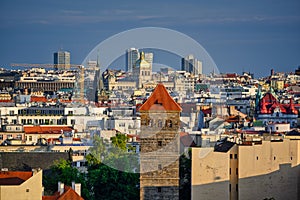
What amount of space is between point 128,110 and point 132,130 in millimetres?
18408

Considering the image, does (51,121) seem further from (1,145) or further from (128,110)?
(1,145)

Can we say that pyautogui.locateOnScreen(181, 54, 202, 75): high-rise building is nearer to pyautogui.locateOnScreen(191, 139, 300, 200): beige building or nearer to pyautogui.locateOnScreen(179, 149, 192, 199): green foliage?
pyautogui.locateOnScreen(179, 149, 192, 199): green foliage

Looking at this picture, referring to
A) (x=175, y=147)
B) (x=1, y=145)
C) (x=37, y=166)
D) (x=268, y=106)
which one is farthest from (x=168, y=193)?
(x=268, y=106)

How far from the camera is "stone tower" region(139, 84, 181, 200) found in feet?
142

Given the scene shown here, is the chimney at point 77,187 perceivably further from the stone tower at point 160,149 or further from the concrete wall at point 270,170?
the concrete wall at point 270,170

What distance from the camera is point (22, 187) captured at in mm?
36031

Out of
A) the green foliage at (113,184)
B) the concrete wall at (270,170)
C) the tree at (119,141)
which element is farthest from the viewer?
the tree at (119,141)

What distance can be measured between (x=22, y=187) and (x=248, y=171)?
1118 centimetres

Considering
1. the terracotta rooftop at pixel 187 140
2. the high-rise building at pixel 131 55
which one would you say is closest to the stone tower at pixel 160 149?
the terracotta rooftop at pixel 187 140

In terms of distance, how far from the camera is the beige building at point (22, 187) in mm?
35469

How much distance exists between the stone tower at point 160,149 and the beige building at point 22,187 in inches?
217

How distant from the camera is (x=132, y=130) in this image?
77.1 metres

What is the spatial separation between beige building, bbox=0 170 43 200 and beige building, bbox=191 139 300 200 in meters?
7.23

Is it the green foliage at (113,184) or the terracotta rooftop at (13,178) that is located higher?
the terracotta rooftop at (13,178)
